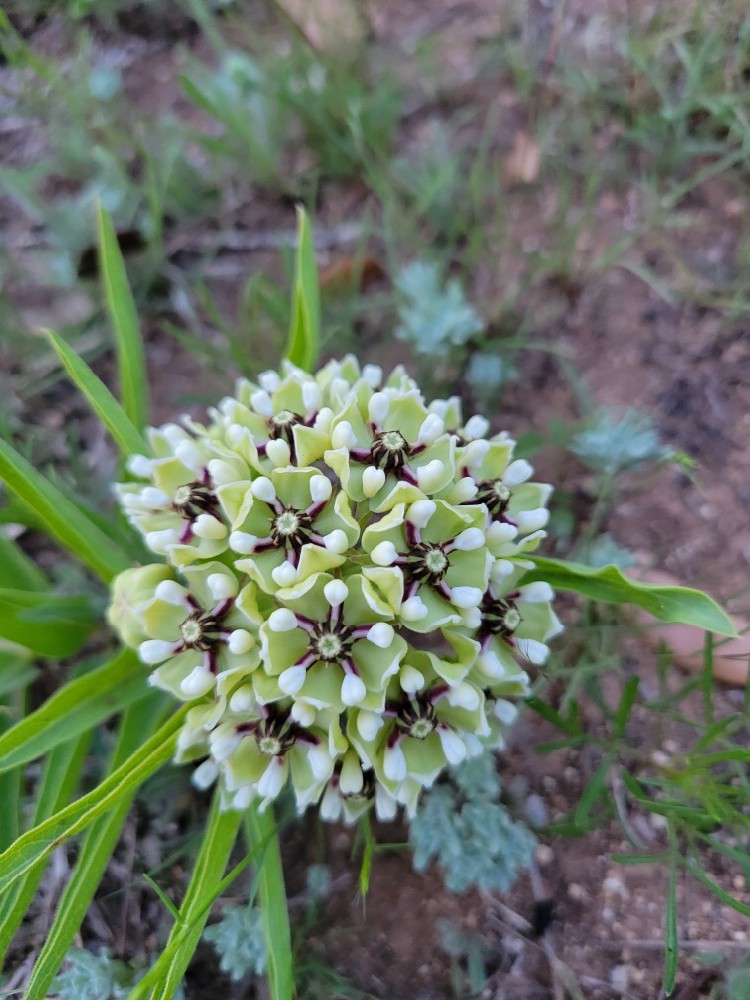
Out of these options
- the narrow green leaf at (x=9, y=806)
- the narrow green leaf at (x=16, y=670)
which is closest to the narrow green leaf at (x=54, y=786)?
the narrow green leaf at (x=9, y=806)

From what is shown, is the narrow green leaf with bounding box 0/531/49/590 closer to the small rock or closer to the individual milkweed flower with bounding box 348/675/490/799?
the individual milkweed flower with bounding box 348/675/490/799

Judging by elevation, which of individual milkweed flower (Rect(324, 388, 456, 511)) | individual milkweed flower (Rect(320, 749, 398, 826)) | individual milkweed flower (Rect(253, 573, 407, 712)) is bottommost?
individual milkweed flower (Rect(320, 749, 398, 826))

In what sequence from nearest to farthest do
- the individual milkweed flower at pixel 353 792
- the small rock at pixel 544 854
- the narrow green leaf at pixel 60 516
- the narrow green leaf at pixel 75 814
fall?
the narrow green leaf at pixel 75 814 → the individual milkweed flower at pixel 353 792 → the narrow green leaf at pixel 60 516 → the small rock at pixel 544 854

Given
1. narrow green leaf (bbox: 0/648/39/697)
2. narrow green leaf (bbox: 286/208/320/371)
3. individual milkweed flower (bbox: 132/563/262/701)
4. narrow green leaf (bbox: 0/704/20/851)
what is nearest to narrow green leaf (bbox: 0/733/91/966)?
narrow green leaf (bbox: 0/704/20/851)

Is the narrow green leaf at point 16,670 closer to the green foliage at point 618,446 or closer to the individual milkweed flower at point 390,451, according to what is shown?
the individual milkweed flower at point 390,451

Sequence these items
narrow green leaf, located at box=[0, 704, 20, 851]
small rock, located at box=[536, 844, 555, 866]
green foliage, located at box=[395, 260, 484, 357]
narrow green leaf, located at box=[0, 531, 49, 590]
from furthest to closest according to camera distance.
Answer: green foliage, located at box=[395, 260, 484, 357] → narrow green leaf, located at box=[0, 531, 49, 590] → small rock, located at box=[536, 844, 555, 866] → narrow green leaf, located at box=[0, 704, 20, 851]

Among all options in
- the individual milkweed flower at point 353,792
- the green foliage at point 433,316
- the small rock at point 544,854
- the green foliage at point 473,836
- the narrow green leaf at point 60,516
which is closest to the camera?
the individual milkweed flower at point 353,792

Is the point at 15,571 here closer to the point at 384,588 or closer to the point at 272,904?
the point at 272,904
